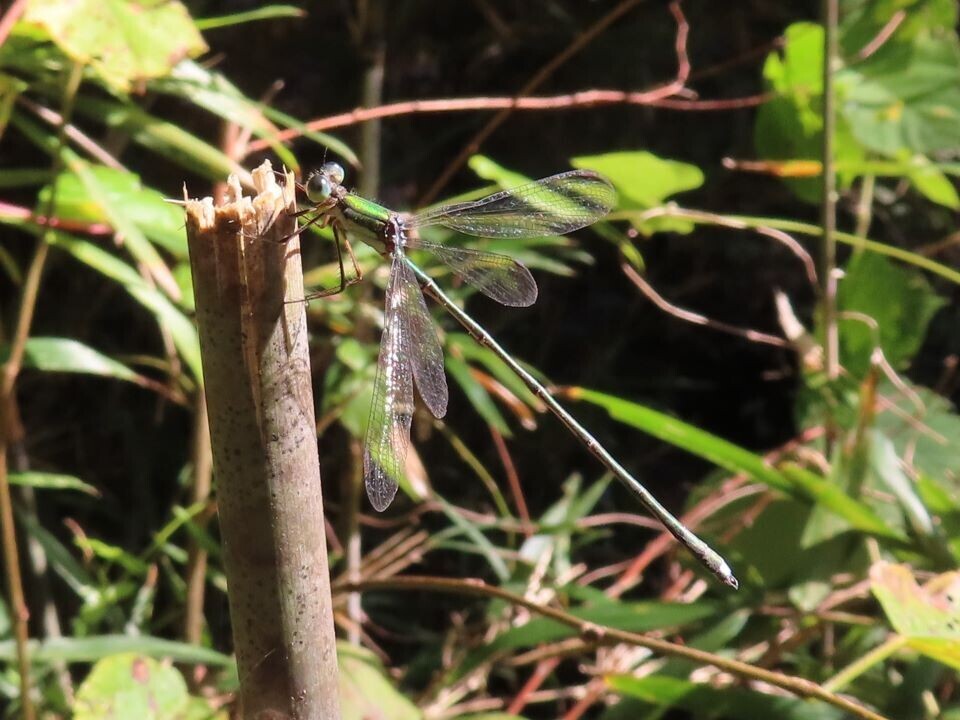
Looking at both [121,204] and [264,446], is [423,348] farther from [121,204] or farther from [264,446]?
[264,446]

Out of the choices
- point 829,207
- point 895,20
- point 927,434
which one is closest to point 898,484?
point 927,434

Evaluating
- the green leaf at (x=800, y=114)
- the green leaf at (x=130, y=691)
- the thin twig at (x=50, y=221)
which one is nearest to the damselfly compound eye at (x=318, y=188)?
the thin twig at (x=50, y=221)

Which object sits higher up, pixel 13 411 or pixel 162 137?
pixel 162 137

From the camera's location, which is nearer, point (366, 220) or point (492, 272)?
point (366, 220)

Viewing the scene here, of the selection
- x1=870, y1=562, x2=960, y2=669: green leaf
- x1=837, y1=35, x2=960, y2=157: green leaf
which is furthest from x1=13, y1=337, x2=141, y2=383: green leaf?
x1=837, y1=35, x2=960, y2=157: green leaf

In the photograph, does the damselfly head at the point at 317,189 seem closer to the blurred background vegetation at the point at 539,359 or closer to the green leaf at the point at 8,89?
the blurred background vegetation at the point at 539,359

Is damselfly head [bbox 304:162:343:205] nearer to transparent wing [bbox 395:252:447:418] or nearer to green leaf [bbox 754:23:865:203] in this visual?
transparent wing [bbox 395:252:447:418]

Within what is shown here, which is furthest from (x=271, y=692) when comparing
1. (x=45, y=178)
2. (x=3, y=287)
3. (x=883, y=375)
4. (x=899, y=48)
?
(x=3, y=287)
